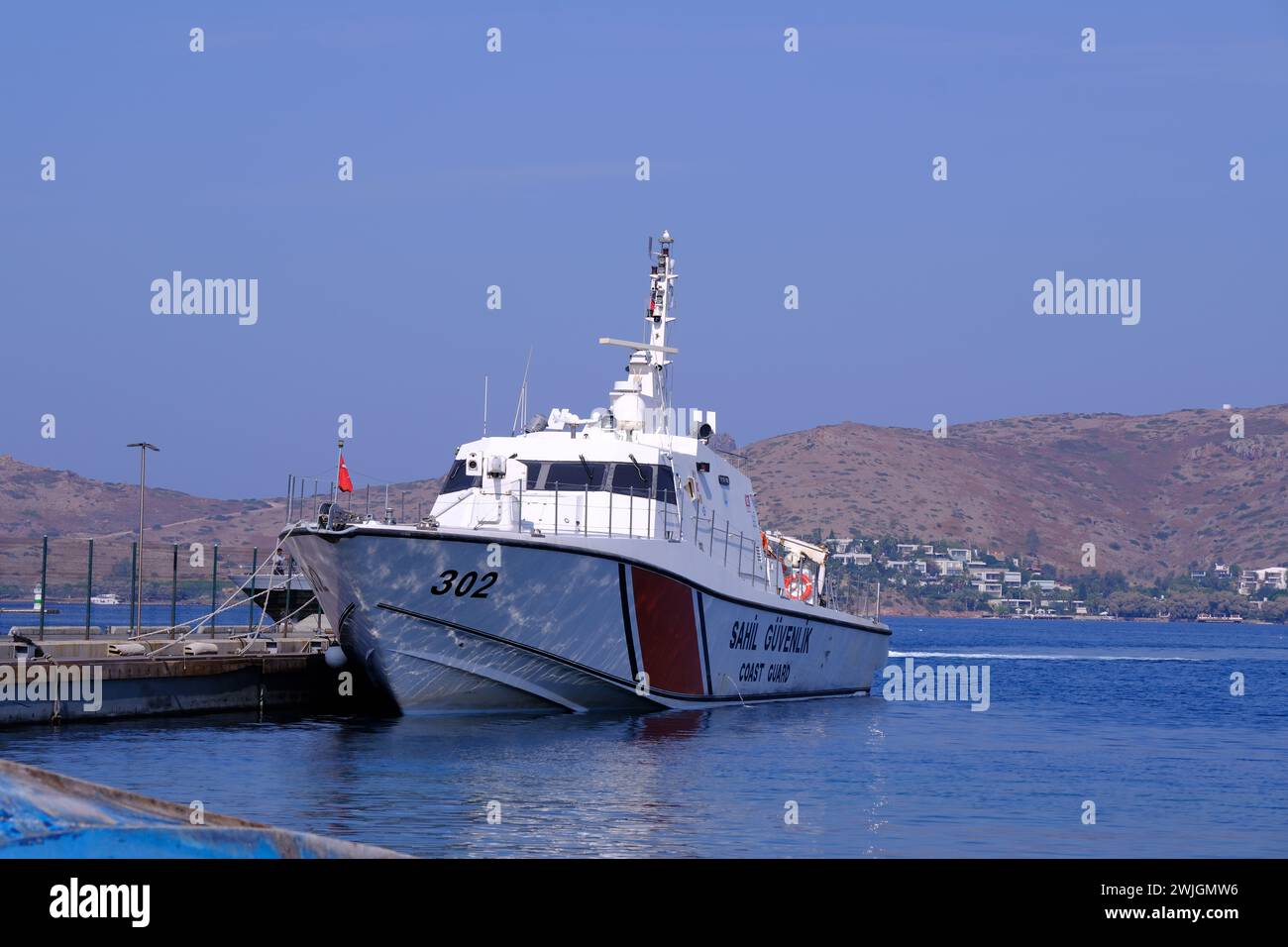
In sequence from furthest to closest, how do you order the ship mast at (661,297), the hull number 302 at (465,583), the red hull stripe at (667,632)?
the ship mast at (661,297) → the red hull stripe at (667,632) → the hull number 302 at (465,583)

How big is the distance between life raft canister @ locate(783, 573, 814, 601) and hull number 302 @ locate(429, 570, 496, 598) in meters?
13.5

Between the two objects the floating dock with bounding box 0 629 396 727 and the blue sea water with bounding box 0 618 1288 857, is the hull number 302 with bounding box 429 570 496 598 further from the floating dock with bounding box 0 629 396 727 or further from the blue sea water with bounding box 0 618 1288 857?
the floating dock with bounding box 0 629 396 727

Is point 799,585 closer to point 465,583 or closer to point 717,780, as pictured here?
point 465,583

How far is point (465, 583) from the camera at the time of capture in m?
25.0

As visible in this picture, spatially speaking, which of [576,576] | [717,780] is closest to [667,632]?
[576,576]

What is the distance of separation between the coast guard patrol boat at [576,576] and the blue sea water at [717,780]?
2.75 ft

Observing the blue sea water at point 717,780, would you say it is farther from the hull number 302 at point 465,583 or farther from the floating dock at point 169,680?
the hull number 302 at point 465,583

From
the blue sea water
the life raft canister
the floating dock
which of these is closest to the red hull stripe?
the blue sea water

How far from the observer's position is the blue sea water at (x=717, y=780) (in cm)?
1684

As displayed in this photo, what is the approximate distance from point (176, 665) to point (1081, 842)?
17327 millimetres

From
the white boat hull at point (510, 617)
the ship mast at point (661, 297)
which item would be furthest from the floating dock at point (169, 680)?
the ship mast at point (661, 297)

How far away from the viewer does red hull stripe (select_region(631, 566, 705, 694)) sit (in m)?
26.8

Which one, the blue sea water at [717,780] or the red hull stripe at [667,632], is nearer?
the blue sea water at [717,780]
